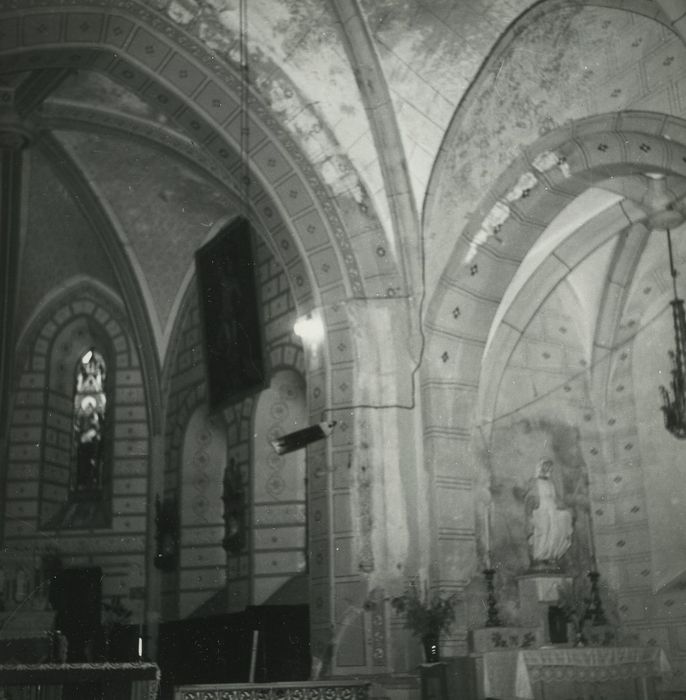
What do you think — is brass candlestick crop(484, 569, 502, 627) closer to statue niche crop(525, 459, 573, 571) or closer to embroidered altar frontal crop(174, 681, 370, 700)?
statue niche crop(525, 459, 573, 571)

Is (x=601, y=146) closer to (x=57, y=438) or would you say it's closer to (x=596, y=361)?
(x=596, y=361)

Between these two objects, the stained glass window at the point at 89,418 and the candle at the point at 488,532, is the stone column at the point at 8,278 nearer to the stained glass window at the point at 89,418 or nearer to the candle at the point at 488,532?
the stained glass window at the point at 89,418

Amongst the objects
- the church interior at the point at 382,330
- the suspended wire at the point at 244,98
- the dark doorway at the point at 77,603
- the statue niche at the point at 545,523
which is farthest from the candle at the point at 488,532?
the dark doorway at the point at 77,603

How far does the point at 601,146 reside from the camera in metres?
10.6

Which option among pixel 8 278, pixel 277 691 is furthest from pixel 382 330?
pixel 8 278

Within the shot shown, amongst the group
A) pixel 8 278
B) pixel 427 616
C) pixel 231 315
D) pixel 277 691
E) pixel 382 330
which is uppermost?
pixel 8 278

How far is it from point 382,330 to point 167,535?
611 centimetres

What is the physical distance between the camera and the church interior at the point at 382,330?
10.4 metres

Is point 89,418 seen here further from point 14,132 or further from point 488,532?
point 488,532

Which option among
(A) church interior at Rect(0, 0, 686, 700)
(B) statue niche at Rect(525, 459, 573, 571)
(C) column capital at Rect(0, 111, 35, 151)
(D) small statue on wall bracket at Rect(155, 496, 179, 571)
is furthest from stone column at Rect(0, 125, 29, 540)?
(B) statue niche at Rect(525, 459, 573, 571)

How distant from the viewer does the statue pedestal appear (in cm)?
1178

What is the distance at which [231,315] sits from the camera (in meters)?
13.7

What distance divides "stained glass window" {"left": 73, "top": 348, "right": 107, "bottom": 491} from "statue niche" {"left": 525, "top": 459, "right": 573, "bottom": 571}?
7.56 meters

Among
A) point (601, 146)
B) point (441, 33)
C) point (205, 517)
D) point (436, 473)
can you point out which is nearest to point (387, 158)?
point (441, 33)
